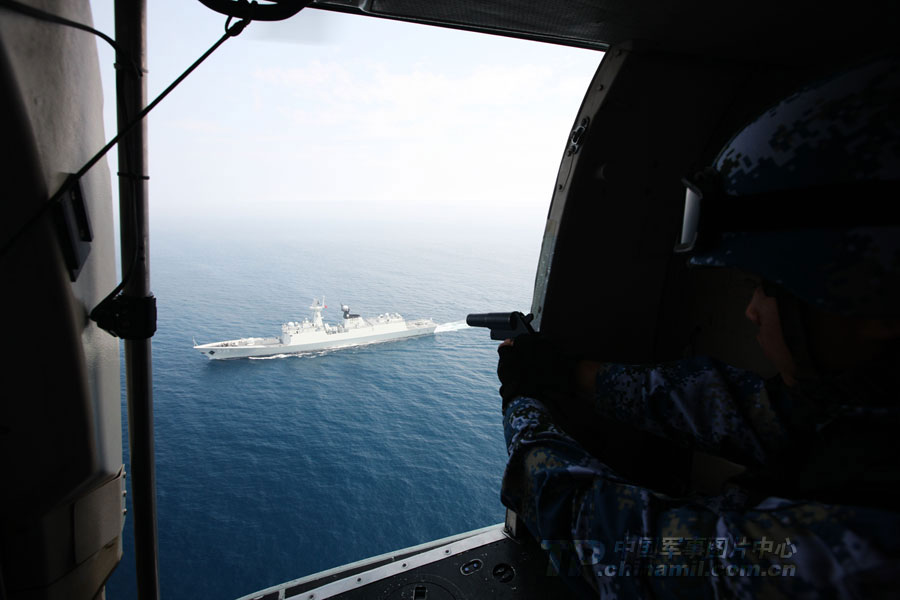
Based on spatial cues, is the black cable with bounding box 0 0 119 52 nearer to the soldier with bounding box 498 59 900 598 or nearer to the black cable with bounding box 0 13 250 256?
the black cable with bounding box 0 13 250 256

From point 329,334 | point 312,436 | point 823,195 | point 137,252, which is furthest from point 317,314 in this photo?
point 823,195

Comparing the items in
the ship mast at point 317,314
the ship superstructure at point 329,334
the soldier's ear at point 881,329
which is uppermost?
the soldier's ear at point 881,329

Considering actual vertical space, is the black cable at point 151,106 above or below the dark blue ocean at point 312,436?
above

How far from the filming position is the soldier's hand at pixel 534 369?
4.46ft

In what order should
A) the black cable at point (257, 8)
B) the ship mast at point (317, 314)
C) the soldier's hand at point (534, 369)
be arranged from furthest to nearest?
the ship mast at point (317, 314) < the soldier's hand at point (534, 369) < the black cable at point (257, 8)

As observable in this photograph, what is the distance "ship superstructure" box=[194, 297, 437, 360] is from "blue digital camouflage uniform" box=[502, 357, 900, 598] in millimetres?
18855

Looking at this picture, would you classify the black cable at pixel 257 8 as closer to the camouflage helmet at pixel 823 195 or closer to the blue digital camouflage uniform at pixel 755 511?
the camouflage helmet at pixel 823 195

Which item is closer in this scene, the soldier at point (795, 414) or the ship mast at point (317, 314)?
the soldier at point (795, 414)

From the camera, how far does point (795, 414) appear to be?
108cm

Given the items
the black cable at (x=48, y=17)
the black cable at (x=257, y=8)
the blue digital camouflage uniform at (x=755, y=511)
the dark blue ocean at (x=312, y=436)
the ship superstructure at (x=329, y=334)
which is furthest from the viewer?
the ship superstructure at (x=329, y=334)

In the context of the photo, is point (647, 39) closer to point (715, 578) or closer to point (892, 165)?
point (892, 165)

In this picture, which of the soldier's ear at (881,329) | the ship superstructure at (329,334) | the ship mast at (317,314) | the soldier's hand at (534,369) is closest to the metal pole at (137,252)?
the soldier's hand at (534,369)

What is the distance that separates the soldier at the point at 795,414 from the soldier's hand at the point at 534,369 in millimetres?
255

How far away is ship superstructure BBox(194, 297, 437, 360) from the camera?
60.5ft
